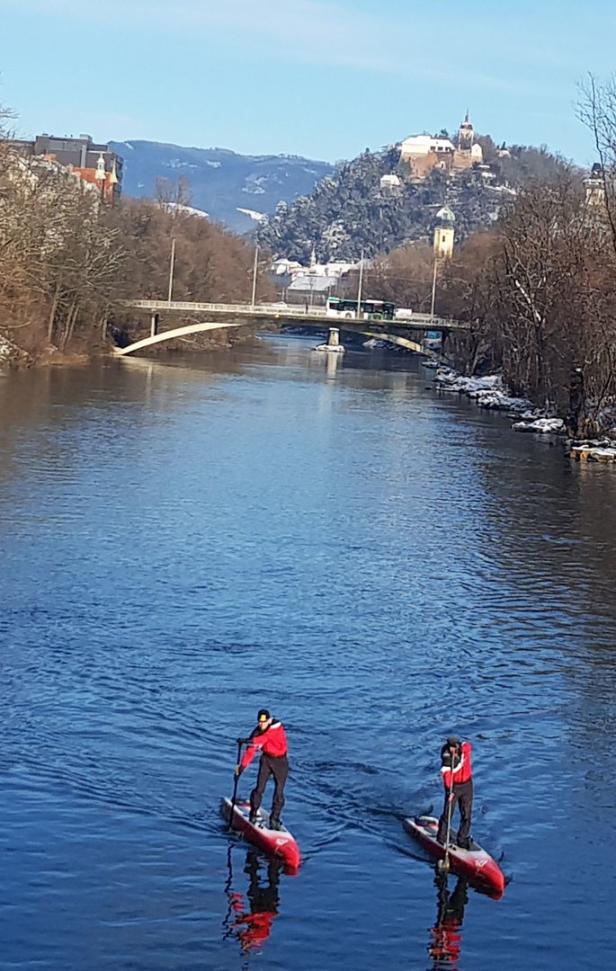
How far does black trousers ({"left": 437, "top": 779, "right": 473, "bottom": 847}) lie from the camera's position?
16495mm

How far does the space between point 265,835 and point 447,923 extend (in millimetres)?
2411

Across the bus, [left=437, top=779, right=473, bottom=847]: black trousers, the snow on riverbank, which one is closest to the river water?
[left=437, top=779, right=473, bottom=847]: black trousers

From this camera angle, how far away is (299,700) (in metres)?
22.5

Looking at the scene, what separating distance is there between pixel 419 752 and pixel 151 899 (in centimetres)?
607

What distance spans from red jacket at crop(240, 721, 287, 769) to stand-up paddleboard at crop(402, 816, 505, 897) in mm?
2027

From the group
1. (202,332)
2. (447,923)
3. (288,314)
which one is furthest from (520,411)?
(447,923)

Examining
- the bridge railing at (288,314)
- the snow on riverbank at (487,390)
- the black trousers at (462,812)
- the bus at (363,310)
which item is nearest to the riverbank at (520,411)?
the snow on riverbank at (487,390)

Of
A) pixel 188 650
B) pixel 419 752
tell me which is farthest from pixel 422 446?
pixel 419 752

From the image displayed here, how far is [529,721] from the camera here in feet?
73.6

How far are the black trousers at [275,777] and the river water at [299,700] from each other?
645 mm

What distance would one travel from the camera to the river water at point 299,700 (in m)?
15.4

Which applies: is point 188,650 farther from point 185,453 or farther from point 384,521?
point 185,453

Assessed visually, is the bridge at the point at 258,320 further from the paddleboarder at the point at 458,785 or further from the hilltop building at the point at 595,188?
the paddleboarder at the point at 458,785

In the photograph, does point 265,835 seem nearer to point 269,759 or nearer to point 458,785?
point 269,759
